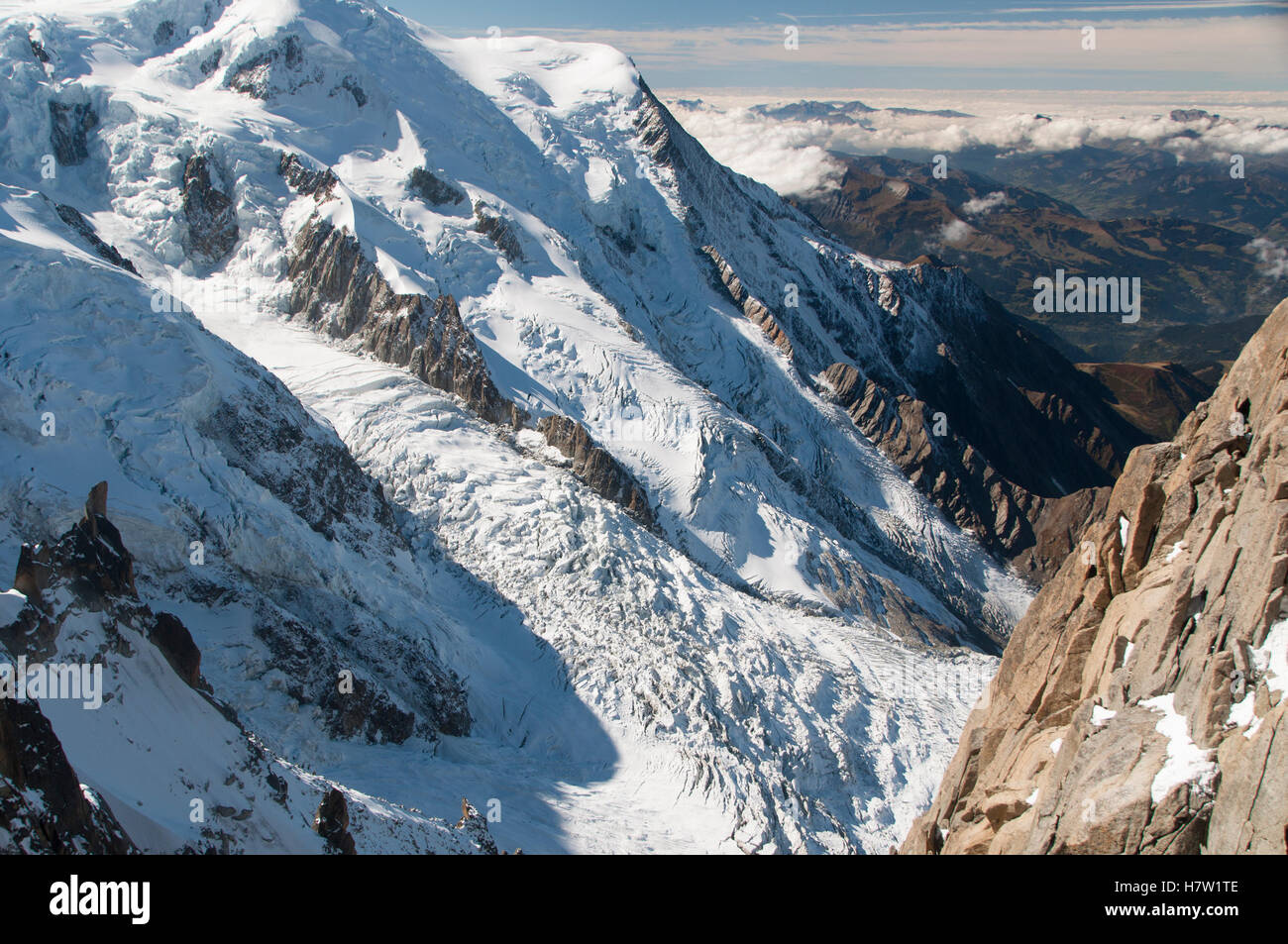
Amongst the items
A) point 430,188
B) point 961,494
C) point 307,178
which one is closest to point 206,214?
point 307,178

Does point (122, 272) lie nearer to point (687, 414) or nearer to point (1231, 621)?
point (687, 414)

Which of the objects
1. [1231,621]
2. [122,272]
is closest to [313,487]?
[122,272]

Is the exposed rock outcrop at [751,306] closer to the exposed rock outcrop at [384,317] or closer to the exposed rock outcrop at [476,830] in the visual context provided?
the exposed rock outcrop at [384,317]

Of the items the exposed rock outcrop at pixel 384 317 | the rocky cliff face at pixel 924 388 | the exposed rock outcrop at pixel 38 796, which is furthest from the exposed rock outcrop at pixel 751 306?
the exposed rock outcrop at pixel 38 796

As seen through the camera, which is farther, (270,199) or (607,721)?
(270,199)

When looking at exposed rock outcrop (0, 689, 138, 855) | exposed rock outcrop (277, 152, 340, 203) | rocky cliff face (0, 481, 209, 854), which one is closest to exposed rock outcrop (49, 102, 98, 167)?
exposed rock outcrop (277, 152, 340, 203)

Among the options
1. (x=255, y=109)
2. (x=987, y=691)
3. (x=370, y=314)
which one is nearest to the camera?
(x=987, y=691)

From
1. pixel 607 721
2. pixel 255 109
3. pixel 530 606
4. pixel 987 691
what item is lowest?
pixel 607 721

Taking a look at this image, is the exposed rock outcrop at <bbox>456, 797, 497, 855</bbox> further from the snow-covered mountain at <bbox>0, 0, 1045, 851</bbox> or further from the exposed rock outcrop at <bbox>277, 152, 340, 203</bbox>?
the exposed rock outcrop at <bbox>277, 152, 340, 203</bbox>
